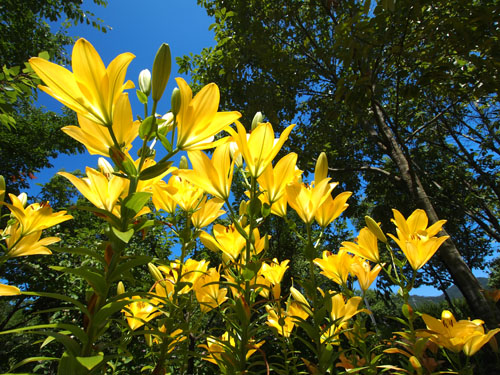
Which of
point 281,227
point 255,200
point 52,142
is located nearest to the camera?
point 255,200

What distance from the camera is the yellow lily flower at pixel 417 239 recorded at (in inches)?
26.4

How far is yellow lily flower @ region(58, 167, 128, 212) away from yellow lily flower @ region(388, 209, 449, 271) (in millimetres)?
590

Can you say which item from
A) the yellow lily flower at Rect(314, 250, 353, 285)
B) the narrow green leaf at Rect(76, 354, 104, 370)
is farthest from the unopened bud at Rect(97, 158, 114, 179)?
the yellow lily flower at Rect(314, 250, 353, 285)

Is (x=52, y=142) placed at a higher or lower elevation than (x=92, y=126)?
higher

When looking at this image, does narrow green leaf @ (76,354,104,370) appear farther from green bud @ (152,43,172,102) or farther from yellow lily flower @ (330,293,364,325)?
yellow lily flower @ (330,293,364,325)

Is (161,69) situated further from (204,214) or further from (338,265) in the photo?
(338,265)

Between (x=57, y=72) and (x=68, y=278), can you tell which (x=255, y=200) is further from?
(x=68, y=278)

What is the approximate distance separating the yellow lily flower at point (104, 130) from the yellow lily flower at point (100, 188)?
5 centimetres

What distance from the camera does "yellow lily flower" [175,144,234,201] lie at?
1.77 feet

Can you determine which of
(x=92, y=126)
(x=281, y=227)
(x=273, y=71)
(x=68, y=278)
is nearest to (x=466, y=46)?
(x=92, y=126)

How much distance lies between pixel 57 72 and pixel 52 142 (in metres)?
8.90

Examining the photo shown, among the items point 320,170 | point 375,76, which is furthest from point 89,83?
point 375,76

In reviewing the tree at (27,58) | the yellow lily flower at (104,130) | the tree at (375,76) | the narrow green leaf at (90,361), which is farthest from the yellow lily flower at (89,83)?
the tree at (27,58)

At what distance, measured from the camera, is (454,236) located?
28.0 ft
